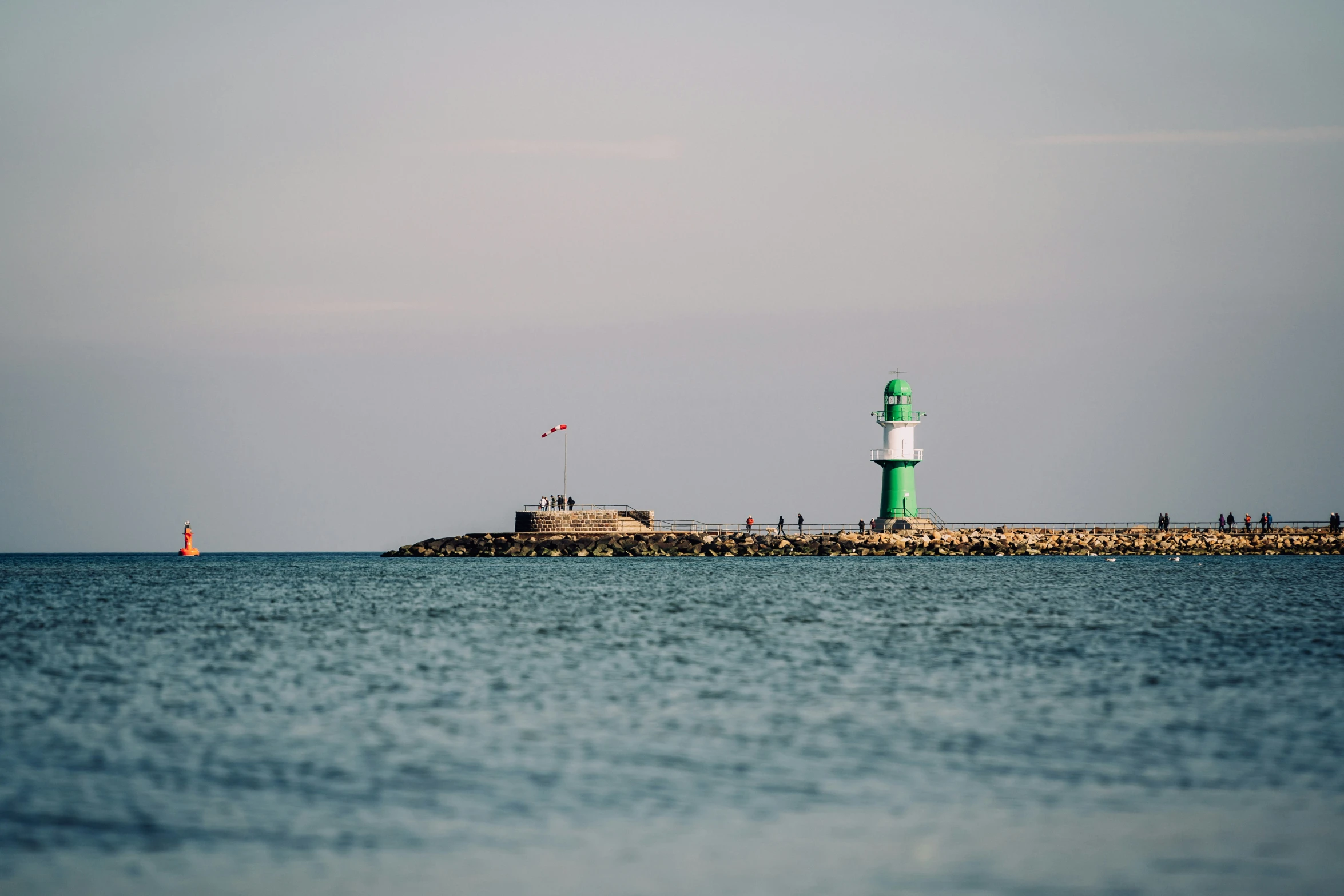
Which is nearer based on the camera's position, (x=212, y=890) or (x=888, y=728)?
(x=212, y=890)

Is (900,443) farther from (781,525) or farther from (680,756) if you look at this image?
(680,756)

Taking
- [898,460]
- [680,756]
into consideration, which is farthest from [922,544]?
[680,756]

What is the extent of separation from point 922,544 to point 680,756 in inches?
2563

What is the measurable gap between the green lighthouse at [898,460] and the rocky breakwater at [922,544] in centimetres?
141

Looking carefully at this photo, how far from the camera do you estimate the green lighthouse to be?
7844cm

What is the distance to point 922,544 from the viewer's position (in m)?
78.2

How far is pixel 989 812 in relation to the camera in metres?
12.0

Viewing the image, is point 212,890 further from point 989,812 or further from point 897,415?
point 897,415

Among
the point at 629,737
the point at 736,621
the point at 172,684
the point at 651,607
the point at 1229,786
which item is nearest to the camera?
the point at 1229,786

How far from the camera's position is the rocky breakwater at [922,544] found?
79.1 meters

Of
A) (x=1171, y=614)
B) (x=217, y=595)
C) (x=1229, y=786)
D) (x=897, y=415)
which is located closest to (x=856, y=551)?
(x=897, y=415)

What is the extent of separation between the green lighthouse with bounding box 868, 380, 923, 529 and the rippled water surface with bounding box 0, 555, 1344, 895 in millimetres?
46379

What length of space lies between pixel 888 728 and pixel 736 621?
15424mm

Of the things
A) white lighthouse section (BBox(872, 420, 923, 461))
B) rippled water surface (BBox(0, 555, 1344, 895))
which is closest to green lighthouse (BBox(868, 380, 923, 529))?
white lighthouse section (BBox(872, 420, 923, 461))
